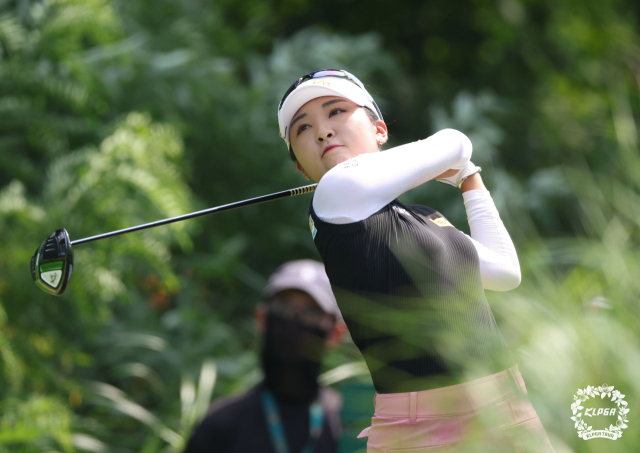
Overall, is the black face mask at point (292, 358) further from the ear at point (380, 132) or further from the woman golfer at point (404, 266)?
the woman golfer at point (404, 266)

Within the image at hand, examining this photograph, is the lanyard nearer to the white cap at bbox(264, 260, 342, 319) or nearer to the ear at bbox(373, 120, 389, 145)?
the white cap at bbox(264, 260, 342, 319)

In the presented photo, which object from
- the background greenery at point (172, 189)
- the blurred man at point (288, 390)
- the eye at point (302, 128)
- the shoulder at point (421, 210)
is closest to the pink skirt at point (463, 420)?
the background greenery at point (172, 189)

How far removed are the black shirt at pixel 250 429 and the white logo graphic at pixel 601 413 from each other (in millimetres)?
2617

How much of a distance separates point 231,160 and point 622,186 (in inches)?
189

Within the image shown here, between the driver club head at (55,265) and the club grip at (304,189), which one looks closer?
the club grip at (304,189)

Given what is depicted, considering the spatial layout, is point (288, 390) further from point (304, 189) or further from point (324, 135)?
point (324, 135)

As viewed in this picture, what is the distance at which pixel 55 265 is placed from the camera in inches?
75.3

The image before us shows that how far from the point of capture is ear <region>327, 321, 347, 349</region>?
3.88m

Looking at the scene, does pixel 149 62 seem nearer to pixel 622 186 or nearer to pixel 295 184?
pixel 295 184

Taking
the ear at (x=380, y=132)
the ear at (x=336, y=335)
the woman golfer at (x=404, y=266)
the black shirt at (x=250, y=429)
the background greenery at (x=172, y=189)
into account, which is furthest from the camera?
the ear at (x=336, y=335)

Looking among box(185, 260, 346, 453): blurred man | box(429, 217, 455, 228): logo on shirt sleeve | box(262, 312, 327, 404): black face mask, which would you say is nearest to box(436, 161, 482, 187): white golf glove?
box(429, 217, 455, 228): logo on shirt sleeve

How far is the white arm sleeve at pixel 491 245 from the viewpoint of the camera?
1606mm

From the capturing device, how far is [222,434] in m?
3.48

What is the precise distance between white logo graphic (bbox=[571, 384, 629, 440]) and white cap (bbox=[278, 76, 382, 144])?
96 cm
